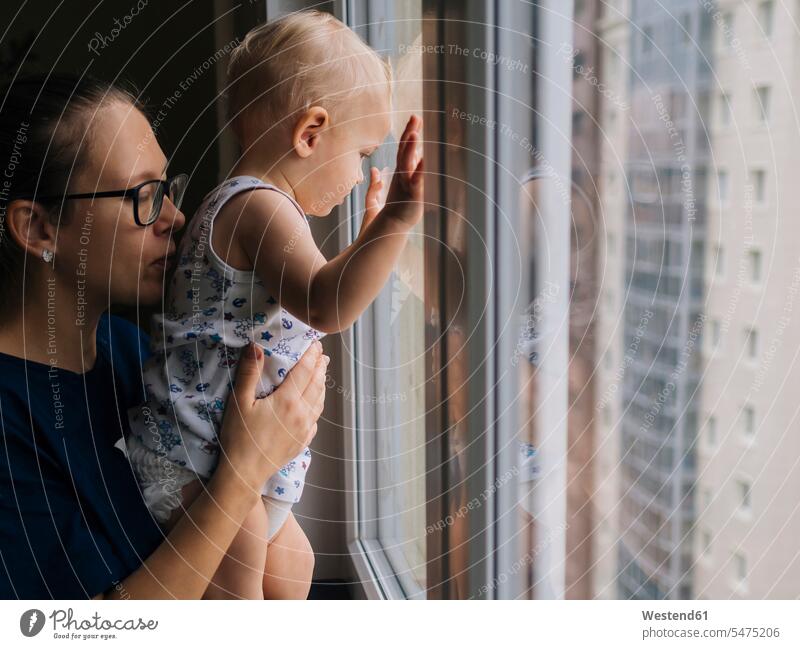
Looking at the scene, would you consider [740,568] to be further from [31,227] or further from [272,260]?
[31,227]

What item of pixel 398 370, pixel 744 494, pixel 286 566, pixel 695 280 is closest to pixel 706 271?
pixel 695 280

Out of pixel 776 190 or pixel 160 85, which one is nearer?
pixel 776 190

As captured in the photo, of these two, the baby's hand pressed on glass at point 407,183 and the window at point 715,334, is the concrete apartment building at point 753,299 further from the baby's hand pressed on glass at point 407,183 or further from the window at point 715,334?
the baby's hand pressed on glass at point 407,183

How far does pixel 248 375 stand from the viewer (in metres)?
0.45

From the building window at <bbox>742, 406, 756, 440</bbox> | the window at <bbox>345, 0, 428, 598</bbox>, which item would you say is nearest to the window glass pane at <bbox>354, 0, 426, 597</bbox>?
the window at <bbox>345, 0, 428, 598</bbox>

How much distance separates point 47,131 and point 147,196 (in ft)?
0.24

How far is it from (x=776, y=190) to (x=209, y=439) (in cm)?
36

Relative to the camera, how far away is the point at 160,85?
0.49m

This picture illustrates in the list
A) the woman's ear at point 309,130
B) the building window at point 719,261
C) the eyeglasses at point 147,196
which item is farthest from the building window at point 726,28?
the eyeglasses at point 147,196

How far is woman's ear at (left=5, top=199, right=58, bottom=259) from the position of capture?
18.7 inches
